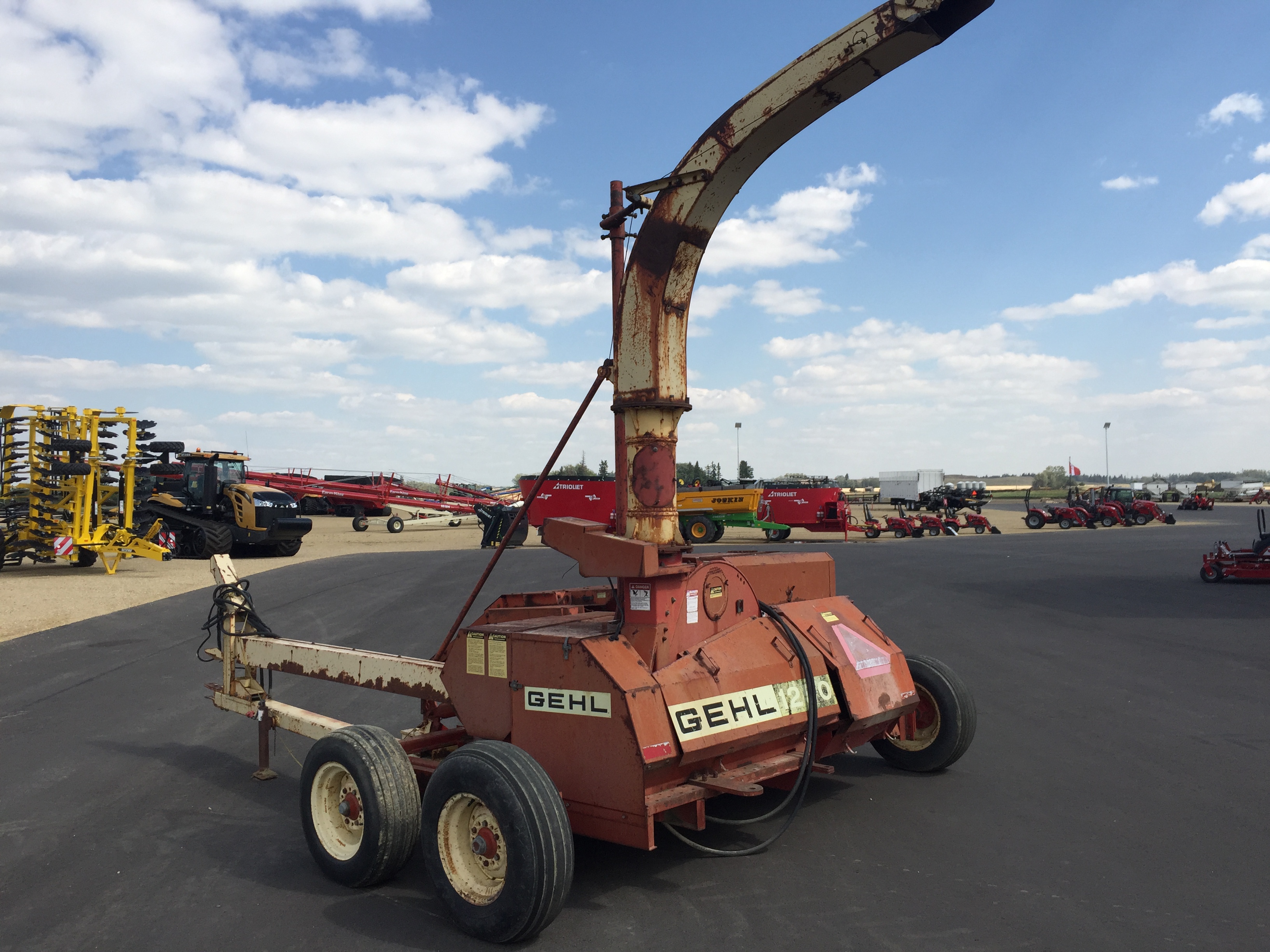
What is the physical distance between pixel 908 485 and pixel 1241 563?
36.0 m

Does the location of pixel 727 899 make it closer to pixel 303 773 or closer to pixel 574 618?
pixel 574 618

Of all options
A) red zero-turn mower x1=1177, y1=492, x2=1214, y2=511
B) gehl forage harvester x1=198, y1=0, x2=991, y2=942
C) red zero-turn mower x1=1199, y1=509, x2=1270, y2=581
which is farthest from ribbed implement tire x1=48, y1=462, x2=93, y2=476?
red zero-turn mower x1=1177, y1=492, x2=1214, y2=511

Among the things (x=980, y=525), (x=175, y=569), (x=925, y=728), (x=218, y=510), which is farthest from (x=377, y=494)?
(x=925, y=728)

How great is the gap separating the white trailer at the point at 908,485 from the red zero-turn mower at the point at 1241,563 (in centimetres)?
3187

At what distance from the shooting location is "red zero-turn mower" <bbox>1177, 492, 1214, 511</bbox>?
55156 millimetres

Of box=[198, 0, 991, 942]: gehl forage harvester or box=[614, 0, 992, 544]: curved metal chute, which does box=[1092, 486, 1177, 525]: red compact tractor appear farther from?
box=[614, 0, 992, 544]: curved metal chute

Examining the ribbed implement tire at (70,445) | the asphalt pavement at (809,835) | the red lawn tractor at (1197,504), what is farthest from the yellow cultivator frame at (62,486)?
the red lawn tractor at (1197,504)

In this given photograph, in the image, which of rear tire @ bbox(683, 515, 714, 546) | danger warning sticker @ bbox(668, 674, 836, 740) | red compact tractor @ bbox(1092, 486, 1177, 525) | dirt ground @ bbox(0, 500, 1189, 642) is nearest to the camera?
danger warning sticker @ bbox(668, 674, 836, 740)

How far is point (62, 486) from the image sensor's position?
742 inches

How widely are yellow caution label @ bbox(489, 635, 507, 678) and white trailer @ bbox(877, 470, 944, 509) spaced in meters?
46.7

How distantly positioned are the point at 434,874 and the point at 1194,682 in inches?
315

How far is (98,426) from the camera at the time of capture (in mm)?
19062

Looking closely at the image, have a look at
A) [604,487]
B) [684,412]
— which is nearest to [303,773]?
[684,412]

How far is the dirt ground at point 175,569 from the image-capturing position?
14211 millimetres
